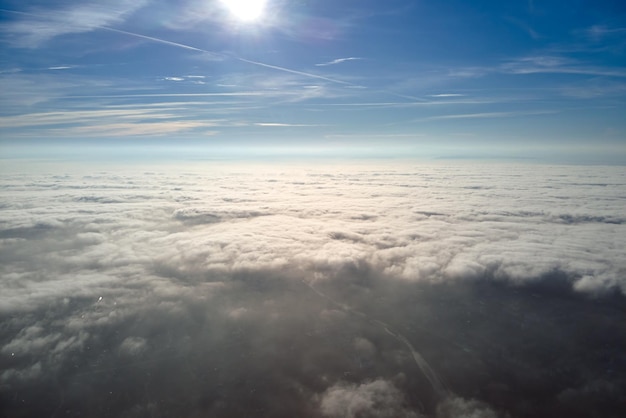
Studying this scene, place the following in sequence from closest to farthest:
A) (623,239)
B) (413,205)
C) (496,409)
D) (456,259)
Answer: (496,409)
(456,259)
(623,239)
(413,205)

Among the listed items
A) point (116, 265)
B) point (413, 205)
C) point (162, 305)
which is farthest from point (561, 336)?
point (413, 205)

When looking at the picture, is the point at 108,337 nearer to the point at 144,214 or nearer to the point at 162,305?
the point at 162,305

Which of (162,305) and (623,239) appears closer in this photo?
(162,305)

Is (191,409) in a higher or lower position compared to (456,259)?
lower

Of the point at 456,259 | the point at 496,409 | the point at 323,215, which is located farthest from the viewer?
the point at 323,215

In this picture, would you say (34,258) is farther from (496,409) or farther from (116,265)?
(496,409)

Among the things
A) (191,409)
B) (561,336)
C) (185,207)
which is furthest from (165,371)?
(185,207)
